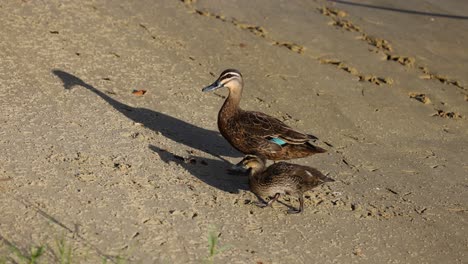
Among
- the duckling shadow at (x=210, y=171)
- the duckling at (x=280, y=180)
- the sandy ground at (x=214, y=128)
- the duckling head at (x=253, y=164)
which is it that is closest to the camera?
the sandy ground at (x=214, y=128)

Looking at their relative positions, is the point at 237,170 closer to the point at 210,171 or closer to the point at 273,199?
the point at 210,171

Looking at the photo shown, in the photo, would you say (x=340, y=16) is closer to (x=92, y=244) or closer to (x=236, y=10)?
(x=236, y=10)

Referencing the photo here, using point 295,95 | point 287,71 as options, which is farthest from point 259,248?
point 287,71

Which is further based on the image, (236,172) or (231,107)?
(231,107)

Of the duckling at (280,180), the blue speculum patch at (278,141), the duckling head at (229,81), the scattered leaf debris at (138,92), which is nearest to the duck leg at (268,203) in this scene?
the duckling at (280,180)

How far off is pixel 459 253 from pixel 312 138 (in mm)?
1778

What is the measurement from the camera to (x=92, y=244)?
5992mm

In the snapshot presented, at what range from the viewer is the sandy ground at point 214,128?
6441 millimetres

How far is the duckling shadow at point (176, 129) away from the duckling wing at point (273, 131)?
51cm

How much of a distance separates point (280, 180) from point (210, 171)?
2.90 feet

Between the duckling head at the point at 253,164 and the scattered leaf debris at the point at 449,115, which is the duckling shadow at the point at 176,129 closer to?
the duckling head at the point at 253,164

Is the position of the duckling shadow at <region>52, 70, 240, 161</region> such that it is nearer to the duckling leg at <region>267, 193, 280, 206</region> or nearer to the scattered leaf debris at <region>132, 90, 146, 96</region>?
the scattered leaf debris at <region>132, 90, 146, 96</region>

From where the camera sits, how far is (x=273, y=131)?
301 inches

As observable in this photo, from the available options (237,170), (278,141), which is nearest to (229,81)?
(278,141)
